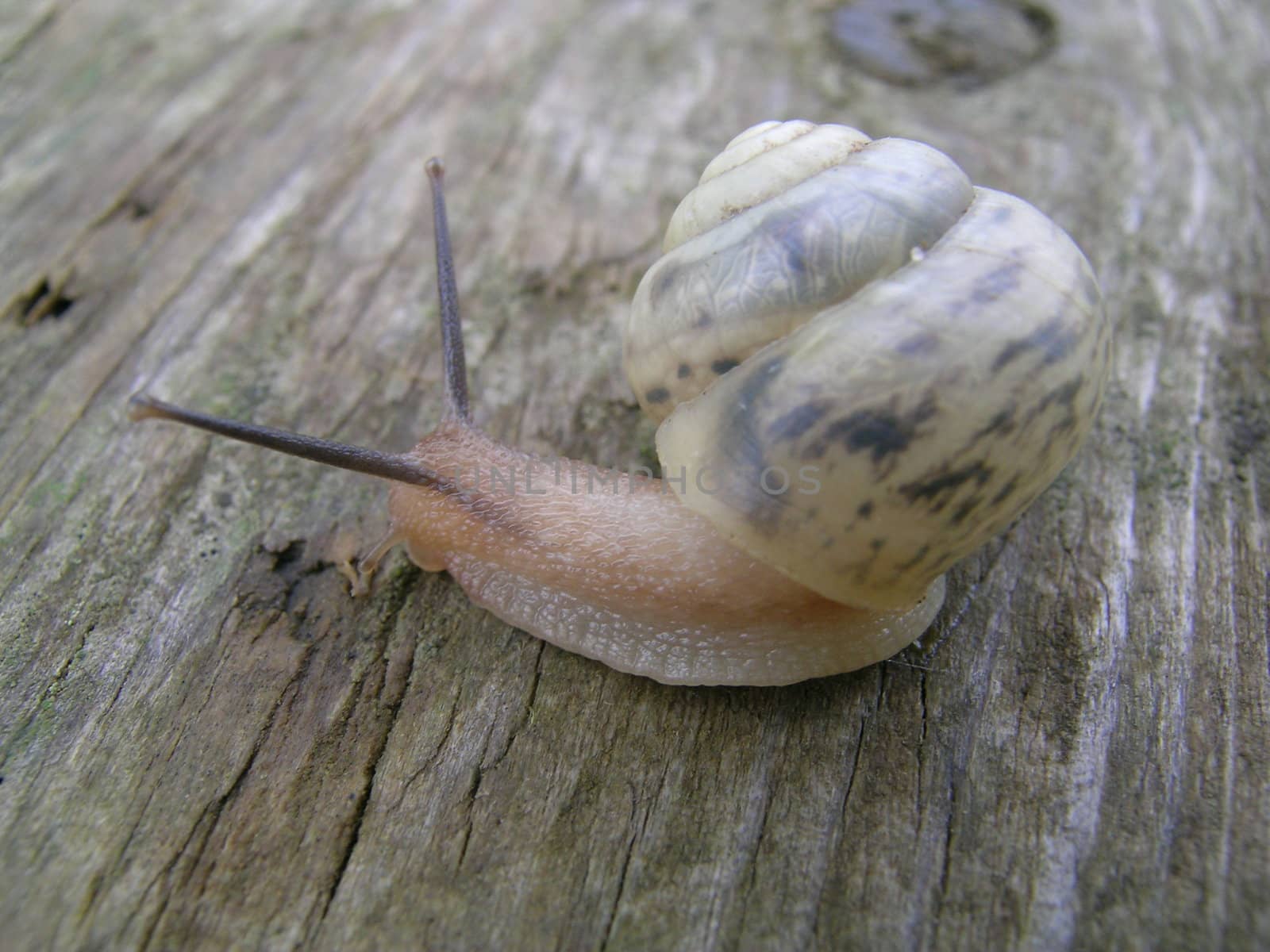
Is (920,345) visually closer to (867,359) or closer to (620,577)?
(867,359)

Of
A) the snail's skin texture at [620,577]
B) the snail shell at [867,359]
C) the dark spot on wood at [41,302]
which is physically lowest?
the snail's skin texture at [620,577]

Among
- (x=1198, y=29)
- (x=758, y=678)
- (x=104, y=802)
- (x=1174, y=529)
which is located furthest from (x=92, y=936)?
(x=1198, y=29)

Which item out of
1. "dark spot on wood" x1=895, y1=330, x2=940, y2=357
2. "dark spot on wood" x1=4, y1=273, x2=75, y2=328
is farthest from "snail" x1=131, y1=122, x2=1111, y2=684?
"dark spot on wood" x1=4, y1=273, x2=75, y2=328

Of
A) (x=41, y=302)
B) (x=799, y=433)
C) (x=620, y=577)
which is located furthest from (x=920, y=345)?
(x=41, y=302)

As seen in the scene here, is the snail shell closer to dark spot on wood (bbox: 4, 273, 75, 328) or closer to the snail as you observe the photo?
the snail

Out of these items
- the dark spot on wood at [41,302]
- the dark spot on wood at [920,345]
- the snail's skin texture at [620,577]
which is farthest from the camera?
the dark spot on wood at [41,302]

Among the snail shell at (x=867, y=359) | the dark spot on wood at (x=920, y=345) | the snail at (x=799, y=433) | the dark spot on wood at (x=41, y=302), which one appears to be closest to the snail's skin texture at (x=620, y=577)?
the snail at (x=799, y=433)

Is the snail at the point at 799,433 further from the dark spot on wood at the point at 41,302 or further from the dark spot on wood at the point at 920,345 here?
the dark spot on wood at the point at 41,302

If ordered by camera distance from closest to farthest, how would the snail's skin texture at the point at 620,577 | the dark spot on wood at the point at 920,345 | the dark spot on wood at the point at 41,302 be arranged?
the dark spot on wood at the point at 920,345 → the snail's skin texture at the point at 620,577 → the dark spot on wood at the point at 41,302
